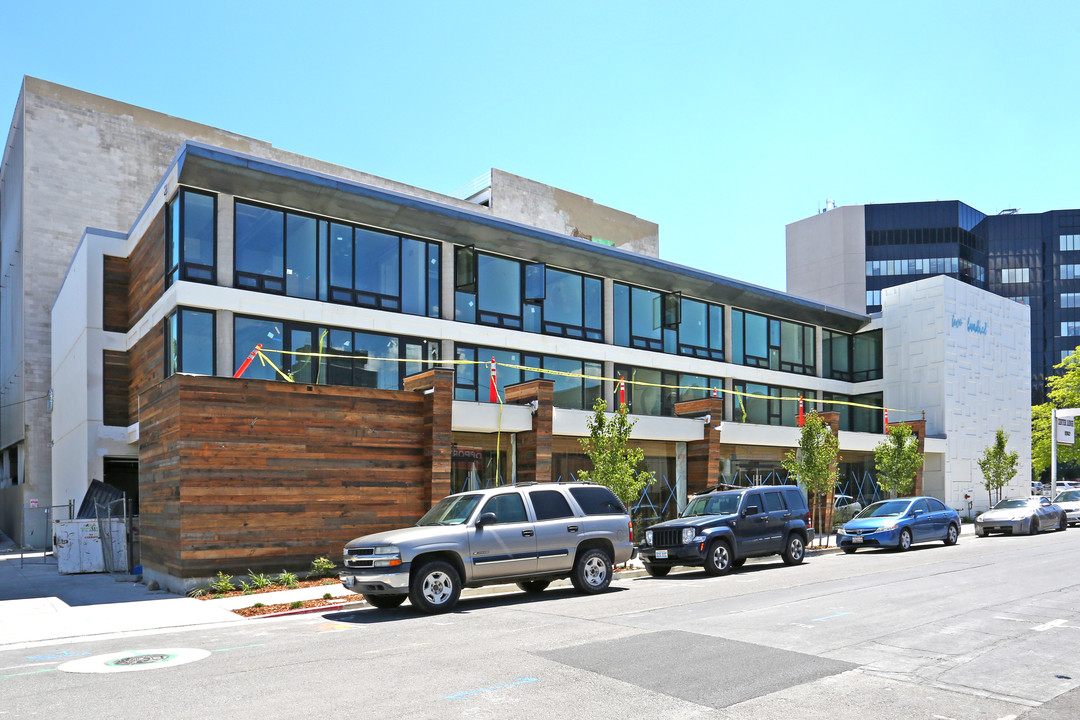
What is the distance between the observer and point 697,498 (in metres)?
20.5

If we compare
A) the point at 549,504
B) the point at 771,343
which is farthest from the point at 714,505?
the point at 771,343

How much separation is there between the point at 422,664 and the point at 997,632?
22.2 ft

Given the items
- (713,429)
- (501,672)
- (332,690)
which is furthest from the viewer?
(713,429)

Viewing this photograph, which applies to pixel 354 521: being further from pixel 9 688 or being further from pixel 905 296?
pixel 905 296

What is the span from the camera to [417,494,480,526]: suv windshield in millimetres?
14312

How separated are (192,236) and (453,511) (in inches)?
445

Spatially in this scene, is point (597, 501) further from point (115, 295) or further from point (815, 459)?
point (115, 295)

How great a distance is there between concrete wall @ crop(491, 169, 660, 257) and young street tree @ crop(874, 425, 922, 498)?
16054 mm

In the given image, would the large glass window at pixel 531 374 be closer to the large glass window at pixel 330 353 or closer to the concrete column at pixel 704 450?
the large glass window at pixel 330 353

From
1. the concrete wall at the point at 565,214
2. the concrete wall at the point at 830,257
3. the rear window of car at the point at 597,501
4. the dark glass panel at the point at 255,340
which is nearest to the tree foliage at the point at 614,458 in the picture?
the rear window of car at the point at 597,501

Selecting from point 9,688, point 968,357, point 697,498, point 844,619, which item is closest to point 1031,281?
point 968,357

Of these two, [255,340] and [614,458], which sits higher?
[255,340]

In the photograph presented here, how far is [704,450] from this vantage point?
2842cm

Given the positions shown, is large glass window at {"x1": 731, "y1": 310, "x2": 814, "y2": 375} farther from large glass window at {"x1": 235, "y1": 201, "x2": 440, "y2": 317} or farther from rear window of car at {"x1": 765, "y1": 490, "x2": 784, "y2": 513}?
rear window of car at {"x1": 765, "y1": 490, "x2": 784, "y2": 513}
